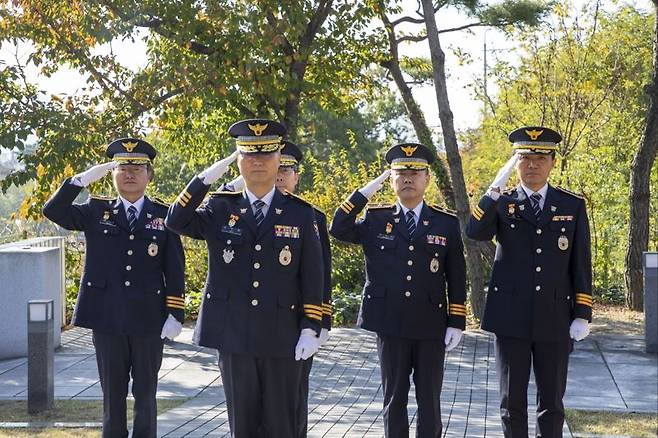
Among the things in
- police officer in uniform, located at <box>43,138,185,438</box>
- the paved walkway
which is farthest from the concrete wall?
police officer in uniform, located at <box>43,138,185,438</box>

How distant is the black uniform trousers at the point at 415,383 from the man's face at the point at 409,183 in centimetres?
90

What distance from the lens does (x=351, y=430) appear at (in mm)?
8625

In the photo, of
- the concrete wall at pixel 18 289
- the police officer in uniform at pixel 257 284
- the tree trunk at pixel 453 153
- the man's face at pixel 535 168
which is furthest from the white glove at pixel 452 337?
the tree trunk at pixel 453 153

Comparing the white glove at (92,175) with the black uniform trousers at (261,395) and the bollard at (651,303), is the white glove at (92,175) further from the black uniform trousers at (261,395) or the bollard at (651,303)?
the bollard at (651,303)

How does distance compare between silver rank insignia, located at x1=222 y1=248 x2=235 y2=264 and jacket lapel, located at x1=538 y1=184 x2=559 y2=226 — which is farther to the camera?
jacket lapel, located at x1=538 y1=184 x2=559 y2=226

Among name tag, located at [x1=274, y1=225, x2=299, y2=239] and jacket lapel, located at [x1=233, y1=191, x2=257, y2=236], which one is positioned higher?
jacket lapel, located at [x1=233, y1=191, x2=257, y2=236]

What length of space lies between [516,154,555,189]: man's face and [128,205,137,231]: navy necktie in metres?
2.49

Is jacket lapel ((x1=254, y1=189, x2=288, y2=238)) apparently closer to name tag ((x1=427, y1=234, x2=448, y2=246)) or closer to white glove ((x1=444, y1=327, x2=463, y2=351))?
name tag ((x1=427, y1=234, x2=448, y2=246))

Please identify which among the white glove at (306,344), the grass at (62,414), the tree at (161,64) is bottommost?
the grass at (62,414)

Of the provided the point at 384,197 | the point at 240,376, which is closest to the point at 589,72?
the point at 384,197

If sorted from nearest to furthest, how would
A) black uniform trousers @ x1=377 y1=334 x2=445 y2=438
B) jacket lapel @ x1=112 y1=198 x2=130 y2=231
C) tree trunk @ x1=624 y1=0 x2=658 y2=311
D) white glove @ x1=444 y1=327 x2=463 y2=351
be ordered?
black uniform trousers @ x1=377 y1=334 x2=445 y2=438 → white glove @ x1=444 y1=327 x2=463 y2=351 → jacket lapel @ x1=112 y1=198 x2=130 y2=231 → tree trunk @ x1=624 y1=0 x2=658 y2=311

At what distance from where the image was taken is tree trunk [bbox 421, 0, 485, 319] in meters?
14.9

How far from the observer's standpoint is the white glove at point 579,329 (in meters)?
6.93

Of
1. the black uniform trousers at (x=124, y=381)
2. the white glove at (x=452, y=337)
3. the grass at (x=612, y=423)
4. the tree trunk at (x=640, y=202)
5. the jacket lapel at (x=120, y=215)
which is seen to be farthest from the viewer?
the tree trunk at (x=640, y=202)
